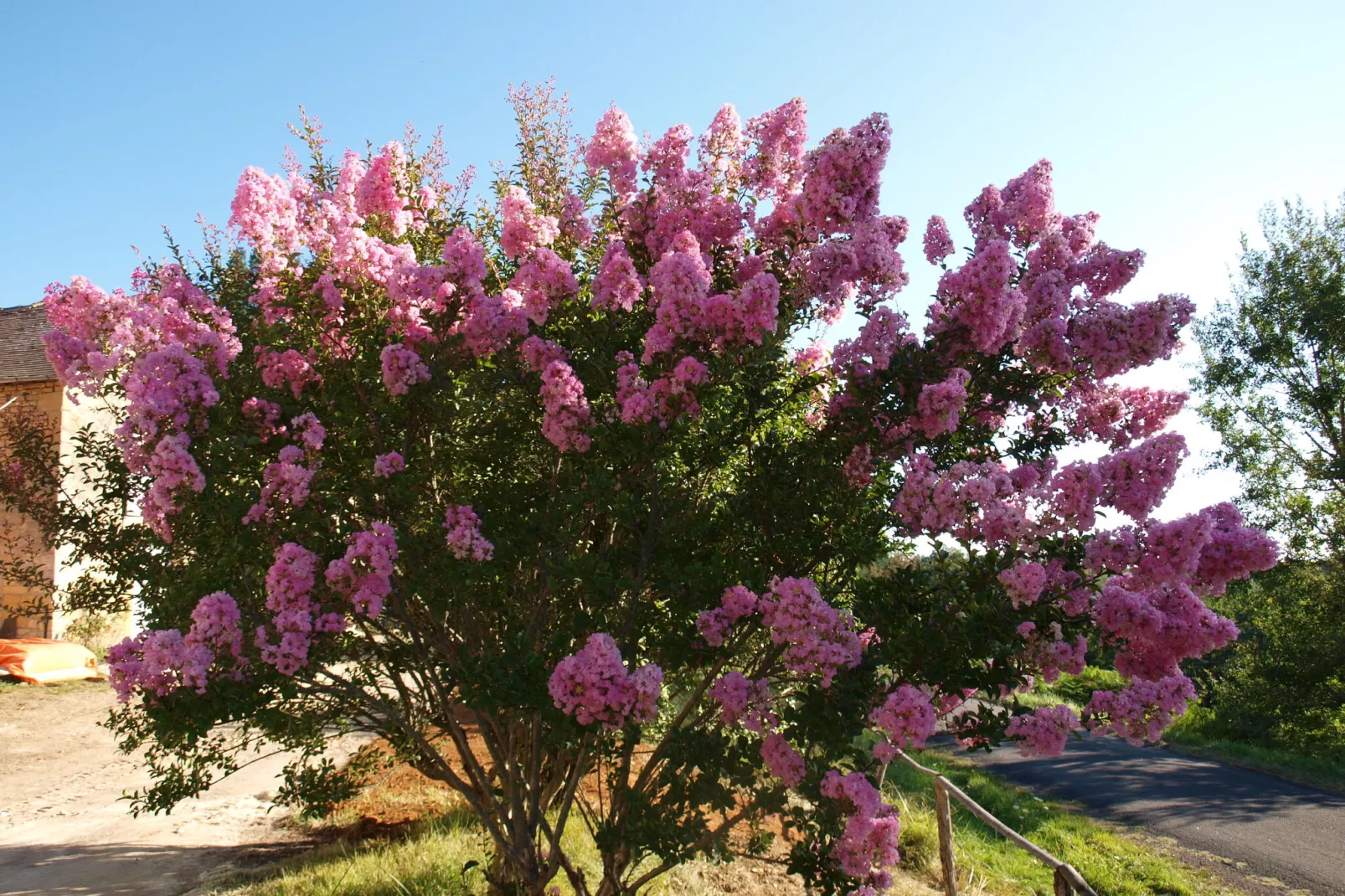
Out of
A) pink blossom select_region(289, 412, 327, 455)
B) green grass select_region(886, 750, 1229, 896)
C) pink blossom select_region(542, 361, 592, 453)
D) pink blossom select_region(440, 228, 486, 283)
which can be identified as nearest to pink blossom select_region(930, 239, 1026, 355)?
pink blossom select_region(542, 361, 592, 453)

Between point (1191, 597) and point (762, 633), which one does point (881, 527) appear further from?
point (1191, 597)

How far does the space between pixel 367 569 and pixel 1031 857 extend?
834 cm

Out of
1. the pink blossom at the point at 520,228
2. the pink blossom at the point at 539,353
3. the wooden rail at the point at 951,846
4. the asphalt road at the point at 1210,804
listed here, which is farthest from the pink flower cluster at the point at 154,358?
the asphalt road at the point at 1210,804

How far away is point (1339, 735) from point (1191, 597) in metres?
16.7

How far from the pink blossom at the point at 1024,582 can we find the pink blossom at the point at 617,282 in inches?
72.9

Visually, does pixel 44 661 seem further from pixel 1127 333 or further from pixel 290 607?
pixel 1127 333

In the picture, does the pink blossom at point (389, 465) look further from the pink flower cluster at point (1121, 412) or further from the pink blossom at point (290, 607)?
the pink flower cluster at point (1121, 412)

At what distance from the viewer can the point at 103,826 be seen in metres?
7.85

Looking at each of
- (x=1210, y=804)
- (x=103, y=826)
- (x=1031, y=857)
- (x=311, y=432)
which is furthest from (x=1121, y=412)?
(x=1210, y=804)

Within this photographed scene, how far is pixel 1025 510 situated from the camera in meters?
3.27

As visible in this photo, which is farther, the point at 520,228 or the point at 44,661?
the point at 44,661

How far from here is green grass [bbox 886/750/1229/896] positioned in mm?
7926

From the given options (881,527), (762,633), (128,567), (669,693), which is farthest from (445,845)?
(881,527)

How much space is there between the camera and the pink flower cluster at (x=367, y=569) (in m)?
3.40
